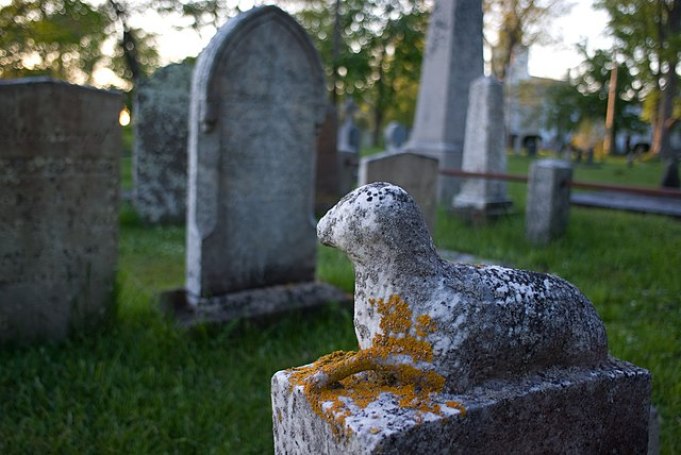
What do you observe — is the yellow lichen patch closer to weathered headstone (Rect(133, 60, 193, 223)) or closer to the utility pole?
weathered headstone (Rect(133, 60, 193, 223))

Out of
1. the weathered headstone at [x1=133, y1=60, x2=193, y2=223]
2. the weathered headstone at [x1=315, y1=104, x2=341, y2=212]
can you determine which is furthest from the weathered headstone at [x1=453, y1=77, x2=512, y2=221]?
the weathered headstone at [x1=133, y1=60, x2=193, y2=223]

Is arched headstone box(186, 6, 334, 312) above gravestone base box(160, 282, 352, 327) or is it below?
above

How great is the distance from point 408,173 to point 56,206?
3244 mm

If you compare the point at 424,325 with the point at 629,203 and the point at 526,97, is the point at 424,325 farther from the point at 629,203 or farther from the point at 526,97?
the point at 526,97

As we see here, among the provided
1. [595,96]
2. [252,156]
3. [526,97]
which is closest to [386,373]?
[252,156]

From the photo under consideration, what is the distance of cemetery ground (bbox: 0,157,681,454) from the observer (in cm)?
287

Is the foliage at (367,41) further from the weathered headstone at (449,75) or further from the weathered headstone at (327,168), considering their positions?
the weathered headstone at (327,168)

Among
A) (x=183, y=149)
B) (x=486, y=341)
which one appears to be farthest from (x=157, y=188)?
(x=486, y=341)

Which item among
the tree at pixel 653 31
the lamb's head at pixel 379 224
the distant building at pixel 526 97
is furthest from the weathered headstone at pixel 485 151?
the distant building at pixel 526 97

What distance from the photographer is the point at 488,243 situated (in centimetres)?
723

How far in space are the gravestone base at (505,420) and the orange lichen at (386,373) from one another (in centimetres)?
3

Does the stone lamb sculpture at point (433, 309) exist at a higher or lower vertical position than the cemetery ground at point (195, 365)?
higher

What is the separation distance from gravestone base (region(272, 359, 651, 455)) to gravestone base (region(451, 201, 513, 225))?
684 cm

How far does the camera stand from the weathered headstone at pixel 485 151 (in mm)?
8562
